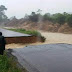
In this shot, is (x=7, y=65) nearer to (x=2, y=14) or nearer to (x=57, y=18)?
(x=57, y=18)

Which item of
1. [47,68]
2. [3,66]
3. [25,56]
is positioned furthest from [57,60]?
[3,66]

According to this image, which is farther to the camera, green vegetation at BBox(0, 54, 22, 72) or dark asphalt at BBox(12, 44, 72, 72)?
green vegetation at BBox(0, 54, 22, 72)

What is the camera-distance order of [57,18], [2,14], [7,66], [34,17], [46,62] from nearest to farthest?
1. [46,62]
2. [7,66]
3. [57,18]
4. [34,17]
5. [2,14]

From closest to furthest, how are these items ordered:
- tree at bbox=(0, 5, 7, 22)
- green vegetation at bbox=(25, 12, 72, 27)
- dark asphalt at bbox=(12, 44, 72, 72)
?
dark asphalt at bbox=(12, 44, 72, 72) → green vegetation at bbox=(25, 12, 72, 27) → tree at bbox=(0, 5, 7, 22)

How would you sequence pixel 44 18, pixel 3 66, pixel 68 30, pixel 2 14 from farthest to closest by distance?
pixel 2 14 → pixel 44 18 → pixel 68 30 → pixel 3 66

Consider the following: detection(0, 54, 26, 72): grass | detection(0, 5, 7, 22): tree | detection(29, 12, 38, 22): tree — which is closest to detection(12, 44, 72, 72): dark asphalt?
detection(0, 54, 26, 72): grass

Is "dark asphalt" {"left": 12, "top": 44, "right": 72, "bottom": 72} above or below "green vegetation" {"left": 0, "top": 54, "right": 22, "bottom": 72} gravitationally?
above

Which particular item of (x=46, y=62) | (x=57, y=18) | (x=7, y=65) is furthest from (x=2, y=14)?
(x=46, y=62)

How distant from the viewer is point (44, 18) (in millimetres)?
27828

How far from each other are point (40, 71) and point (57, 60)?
0.67m

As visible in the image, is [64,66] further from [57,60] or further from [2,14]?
[2,14]

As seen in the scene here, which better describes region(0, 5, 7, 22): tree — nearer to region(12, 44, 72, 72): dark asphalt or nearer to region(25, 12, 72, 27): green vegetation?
region(25, 12, 72, 27): green vegetation

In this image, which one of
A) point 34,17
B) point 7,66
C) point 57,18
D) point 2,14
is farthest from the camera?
point 2,14

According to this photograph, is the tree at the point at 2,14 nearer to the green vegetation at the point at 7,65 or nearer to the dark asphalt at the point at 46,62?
the green vegetation at the point at 7,65
